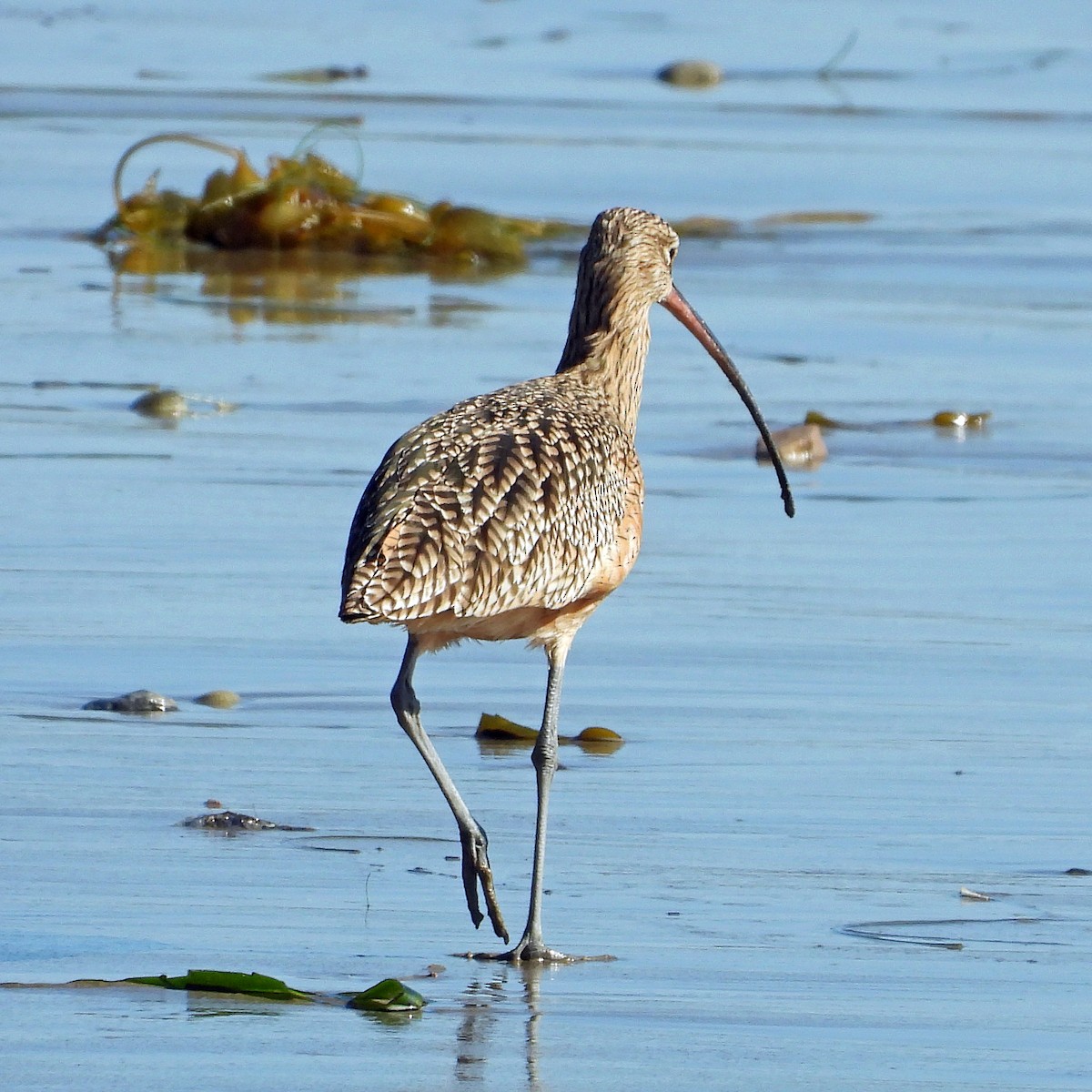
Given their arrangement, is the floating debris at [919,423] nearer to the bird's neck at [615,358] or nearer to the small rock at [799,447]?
the small rock at [799,447]

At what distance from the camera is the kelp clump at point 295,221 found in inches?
540

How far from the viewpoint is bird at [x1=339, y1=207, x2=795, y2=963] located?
4820 millimetres

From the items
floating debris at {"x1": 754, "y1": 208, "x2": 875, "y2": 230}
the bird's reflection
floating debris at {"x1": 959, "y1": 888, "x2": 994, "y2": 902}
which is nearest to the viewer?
the bird's reflection

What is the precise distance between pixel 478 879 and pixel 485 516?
681 mm

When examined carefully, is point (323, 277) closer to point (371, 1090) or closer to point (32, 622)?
point (32, 622)

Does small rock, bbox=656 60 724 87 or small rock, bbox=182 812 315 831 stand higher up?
small rock, bbox=656 60 724 87

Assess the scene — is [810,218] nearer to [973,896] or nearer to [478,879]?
[973,896]

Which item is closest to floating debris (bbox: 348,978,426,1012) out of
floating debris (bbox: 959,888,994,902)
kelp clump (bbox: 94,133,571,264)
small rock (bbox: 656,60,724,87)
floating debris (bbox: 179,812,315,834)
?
floating debris (bbox: 179,812,315,834)

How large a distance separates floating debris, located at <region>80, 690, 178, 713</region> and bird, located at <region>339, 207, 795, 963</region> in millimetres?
999

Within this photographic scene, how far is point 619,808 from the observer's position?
5527 millimetres

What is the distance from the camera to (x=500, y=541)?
500cm

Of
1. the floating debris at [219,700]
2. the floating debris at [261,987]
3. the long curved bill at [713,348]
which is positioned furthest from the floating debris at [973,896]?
the floating debris at [219,700]

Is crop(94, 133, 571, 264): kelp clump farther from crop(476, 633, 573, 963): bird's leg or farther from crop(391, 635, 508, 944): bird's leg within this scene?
crop(391, 635, 508, 944): bird's leg

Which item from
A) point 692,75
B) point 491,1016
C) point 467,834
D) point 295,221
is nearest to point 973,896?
point 467,834
